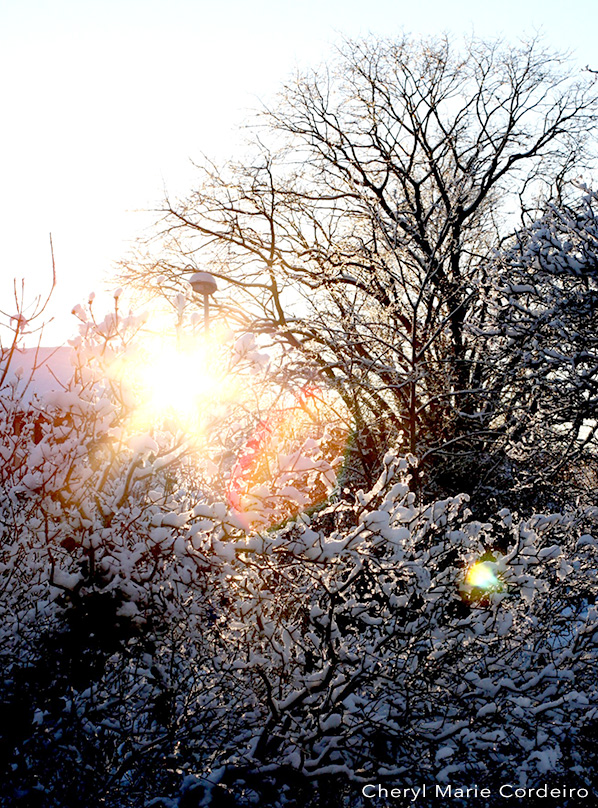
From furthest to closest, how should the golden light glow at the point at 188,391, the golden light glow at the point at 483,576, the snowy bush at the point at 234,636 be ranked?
the golden light glow at the point at 483,576
the golden light glow at the point at 188,391
the snowy bush at the point at 234,636

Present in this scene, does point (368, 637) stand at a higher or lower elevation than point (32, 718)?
higher

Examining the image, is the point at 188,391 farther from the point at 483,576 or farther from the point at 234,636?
the point at 483,576

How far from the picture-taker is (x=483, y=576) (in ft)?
12.7

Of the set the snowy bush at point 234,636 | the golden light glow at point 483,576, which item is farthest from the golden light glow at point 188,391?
the golden light glow at point 483,576

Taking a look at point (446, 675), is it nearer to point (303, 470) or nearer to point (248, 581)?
point (248, 581)

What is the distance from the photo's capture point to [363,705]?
3568mm

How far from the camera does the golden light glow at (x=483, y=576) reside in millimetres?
3844

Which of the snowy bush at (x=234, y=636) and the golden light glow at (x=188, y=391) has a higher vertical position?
the golden light glow at (x=188, y=391)

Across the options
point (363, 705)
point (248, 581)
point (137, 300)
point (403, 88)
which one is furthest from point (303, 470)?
point (403, 88)

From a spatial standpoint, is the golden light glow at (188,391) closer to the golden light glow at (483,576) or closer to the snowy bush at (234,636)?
the snowy bush at (234,636)

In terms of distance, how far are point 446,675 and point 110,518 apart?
2502 mm

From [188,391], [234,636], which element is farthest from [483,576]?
[188,391]

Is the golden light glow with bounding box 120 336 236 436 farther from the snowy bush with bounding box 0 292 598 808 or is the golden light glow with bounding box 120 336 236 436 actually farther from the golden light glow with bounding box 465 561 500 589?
the golden light glow with bounding box 465 561 500 589

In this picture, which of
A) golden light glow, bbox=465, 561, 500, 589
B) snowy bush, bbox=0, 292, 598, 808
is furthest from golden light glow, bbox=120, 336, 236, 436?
golden light glow, bbox=465, 561, 500, 589
